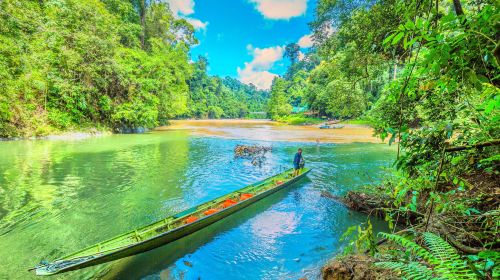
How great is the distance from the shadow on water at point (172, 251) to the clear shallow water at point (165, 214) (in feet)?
0.08

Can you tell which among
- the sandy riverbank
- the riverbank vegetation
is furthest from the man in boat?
the sandy riverbank

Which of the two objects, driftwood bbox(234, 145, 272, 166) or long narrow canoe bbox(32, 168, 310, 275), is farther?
driftwood bbox(234, 145, 272, 166)

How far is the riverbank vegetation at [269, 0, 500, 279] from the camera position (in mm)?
2047

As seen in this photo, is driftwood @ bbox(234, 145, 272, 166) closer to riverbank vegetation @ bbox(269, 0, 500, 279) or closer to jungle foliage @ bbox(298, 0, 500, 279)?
riverbank vegetation @ bbox(269, 0, 500, 279)

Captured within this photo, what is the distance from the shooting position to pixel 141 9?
4356 cm

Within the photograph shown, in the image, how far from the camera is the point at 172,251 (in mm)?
6285

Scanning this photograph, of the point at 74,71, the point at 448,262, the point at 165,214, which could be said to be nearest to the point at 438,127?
the point at 448,262

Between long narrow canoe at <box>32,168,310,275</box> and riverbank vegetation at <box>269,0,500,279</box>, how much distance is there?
4.09m

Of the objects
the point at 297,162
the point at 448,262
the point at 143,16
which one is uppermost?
the point at 143,16

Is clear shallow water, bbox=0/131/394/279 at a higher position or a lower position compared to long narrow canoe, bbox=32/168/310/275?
lower

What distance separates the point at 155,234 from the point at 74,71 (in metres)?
28.2

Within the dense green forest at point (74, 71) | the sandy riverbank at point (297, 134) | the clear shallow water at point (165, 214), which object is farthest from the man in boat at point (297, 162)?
the dense green forest at point (74, 71)

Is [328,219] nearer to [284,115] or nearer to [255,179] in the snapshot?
[255,179]

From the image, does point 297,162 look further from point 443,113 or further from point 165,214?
point 443,113
